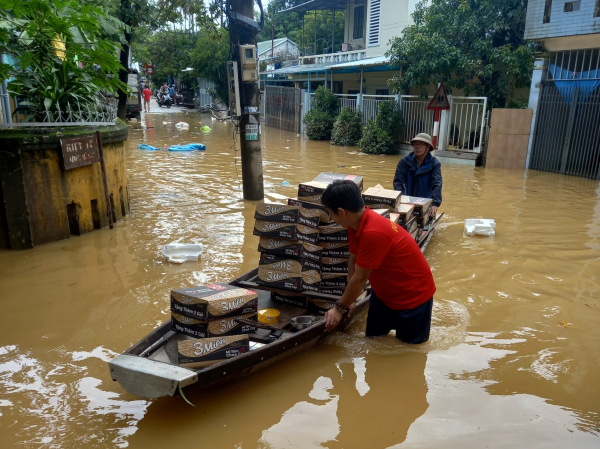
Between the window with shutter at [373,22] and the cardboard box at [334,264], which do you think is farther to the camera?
the window with shutter at [373,22]

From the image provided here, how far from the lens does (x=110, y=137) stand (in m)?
7.89

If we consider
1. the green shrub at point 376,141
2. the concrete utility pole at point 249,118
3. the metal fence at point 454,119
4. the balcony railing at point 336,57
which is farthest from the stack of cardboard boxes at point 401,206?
the balcony railing at point 336,57

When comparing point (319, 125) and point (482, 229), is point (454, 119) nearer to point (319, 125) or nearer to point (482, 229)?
point (319, 125)

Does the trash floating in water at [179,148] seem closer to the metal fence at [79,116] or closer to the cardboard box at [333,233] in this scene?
the metal fence at [79,116]

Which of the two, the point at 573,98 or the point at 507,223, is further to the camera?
the point at 573,98

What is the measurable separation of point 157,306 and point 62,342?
103 cm

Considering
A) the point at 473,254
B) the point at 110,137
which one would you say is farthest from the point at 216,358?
the point at 110,137

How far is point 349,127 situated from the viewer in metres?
19.3

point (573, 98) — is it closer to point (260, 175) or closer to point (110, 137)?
point (260, 175)

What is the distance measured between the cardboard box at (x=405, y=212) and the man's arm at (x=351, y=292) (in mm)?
2021

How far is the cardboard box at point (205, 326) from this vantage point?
361 centimetres

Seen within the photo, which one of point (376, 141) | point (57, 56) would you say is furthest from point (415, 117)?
point (57, 56)

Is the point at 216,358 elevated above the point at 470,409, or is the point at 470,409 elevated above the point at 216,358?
the point at 216,358

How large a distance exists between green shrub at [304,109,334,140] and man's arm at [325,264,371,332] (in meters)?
18.1
